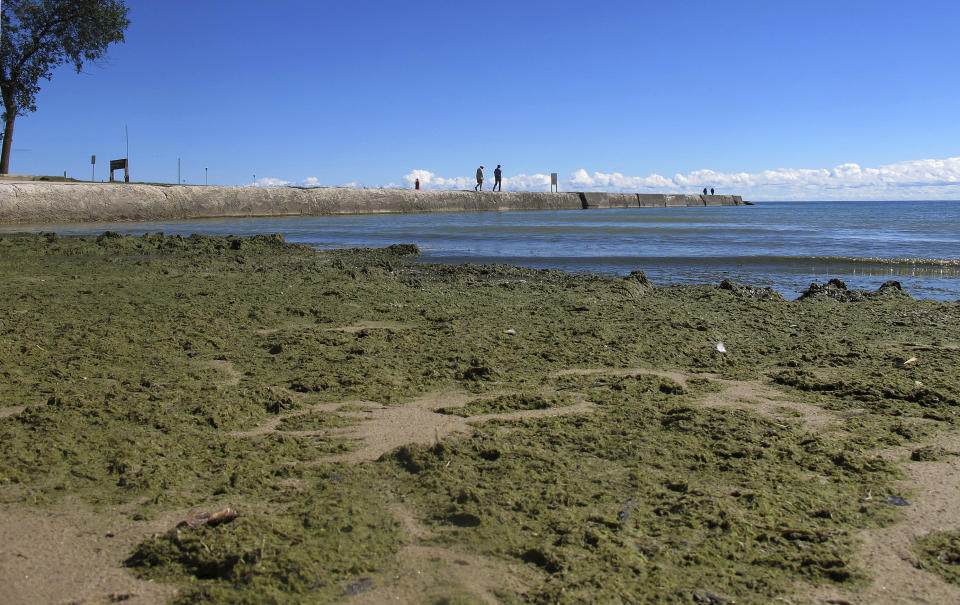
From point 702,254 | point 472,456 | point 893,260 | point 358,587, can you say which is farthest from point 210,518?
point 893,260

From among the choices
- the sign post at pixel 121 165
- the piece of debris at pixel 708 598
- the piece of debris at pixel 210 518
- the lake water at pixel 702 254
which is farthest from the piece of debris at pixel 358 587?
the sign post at pixel 121 165

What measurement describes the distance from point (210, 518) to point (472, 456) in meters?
0.94

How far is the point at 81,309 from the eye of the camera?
5242mm

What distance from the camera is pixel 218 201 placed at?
75.9 ft

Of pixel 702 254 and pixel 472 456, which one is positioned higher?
pixel 702 254

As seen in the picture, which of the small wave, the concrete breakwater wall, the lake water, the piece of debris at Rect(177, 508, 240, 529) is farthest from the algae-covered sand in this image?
the concrete breakwater wall

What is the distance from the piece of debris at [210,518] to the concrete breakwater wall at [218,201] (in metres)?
17.3

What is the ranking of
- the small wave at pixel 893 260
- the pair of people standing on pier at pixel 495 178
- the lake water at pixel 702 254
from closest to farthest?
the lake water at pixel 702 254 < the small wave at pixel 893 260 < the pair of people standing on pier at pixel 495 178

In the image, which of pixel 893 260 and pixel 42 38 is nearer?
pixel 893 260

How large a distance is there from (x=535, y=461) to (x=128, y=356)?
2.50m

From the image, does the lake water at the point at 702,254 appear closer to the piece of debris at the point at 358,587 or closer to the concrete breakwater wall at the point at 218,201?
the concrete breakwater wall at the point at 218,201

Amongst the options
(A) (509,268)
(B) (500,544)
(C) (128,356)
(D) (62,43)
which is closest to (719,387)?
(B) (500,544)

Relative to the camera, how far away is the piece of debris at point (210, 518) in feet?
6.91

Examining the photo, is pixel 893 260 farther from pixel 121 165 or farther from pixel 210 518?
pixel 121 165
